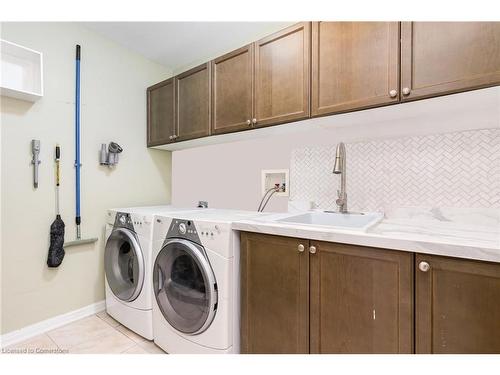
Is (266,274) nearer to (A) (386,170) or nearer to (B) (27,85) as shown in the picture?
(A) (386,170)

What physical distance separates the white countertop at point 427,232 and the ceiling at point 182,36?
1.60 m

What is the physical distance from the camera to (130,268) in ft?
6.20

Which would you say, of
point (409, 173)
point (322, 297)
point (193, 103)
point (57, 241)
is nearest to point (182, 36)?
point (193, 103)

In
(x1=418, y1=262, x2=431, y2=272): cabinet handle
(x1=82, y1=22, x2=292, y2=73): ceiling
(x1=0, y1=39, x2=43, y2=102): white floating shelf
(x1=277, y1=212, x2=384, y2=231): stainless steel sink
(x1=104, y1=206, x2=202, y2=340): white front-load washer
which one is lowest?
(x1=104, y1=206, x2=202, y2=340): white front-load washer

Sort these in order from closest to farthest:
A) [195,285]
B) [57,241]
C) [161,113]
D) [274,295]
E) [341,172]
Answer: [274,295] < [195,285] < [341,172] < [57,241] < [161,113]

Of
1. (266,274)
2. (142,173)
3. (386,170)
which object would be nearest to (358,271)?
(266,274)

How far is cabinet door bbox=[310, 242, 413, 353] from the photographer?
3.05ft

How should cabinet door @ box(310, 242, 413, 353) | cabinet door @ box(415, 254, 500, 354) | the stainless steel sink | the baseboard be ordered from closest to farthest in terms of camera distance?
cabinet door @ box(415, 254, 500, 354)
cabinet door @ box(310, 242, 413, 353)
the stainless steel sink
the baseboard

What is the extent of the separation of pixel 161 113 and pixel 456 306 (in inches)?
94.1

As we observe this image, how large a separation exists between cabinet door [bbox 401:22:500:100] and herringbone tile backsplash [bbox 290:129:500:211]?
1.47ft

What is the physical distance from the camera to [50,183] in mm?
1825

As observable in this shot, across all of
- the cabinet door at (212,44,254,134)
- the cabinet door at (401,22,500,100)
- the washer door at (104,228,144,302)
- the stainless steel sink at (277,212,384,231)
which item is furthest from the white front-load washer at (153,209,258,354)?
the cabinet door at (401,22,500,100)

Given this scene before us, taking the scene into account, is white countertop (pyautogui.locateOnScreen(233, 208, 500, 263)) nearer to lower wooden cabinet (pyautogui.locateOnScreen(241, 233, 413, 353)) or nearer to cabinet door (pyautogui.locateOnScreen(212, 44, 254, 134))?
lower wooden cabinet (pyautogui.locateOnScreen(241, 233, 413, 353))

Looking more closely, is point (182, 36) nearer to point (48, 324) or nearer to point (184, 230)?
point (184, 230)
